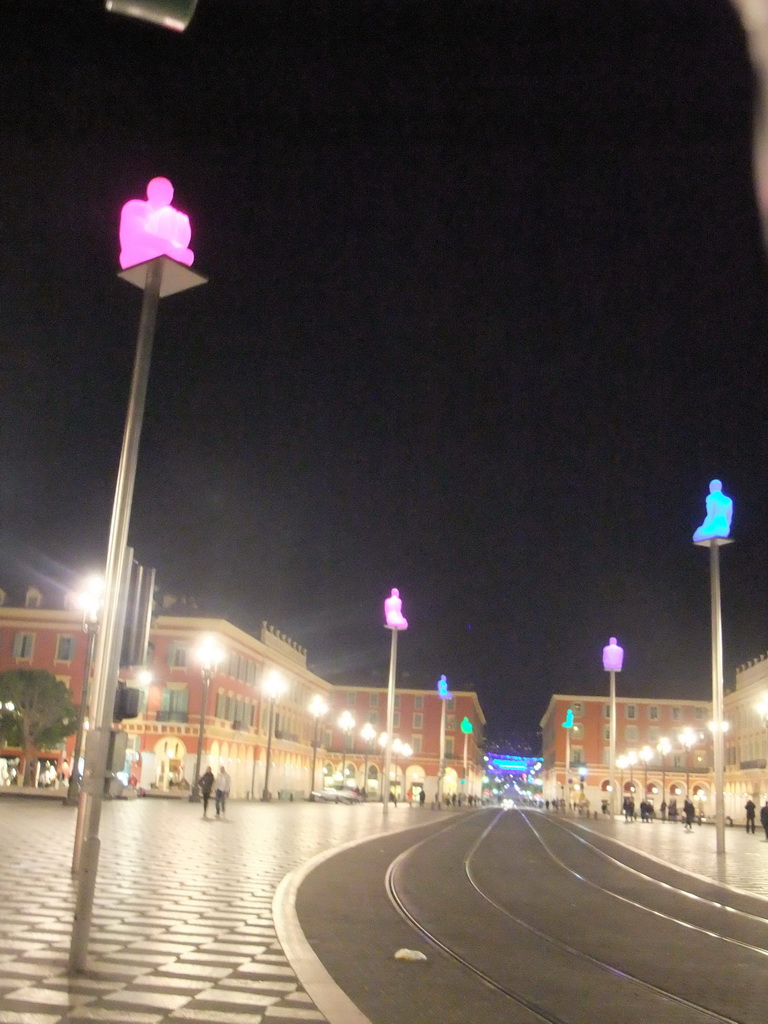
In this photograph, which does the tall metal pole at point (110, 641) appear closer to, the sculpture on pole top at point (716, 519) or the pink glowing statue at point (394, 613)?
the sculpture on pole top at point (716, 519)

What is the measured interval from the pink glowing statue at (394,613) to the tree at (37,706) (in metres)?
16.2

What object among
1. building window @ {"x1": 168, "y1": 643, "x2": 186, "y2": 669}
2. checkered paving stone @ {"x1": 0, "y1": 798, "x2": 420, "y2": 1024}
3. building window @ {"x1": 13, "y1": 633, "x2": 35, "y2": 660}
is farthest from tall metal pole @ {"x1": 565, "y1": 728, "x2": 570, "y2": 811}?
checkered paving stone @ {"x1": 0, "y1": 798, "x2": 420, "y2": 1024}

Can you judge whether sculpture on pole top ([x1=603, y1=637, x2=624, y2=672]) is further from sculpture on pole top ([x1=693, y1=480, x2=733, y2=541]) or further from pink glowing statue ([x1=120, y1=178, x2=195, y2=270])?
pink glowing statue ([x1=120, y1=178, x2=195, y2=270])

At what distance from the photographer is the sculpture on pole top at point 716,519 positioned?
90.8 feet

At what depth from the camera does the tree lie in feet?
153

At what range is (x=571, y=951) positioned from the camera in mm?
9852

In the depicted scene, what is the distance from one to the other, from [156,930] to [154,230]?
654 cm

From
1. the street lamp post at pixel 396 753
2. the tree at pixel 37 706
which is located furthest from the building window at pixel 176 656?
the street lamp post at pixel 396 753

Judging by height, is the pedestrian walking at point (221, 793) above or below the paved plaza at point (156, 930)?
Answer: above

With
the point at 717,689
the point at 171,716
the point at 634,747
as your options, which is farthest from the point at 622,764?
the point at 717,689

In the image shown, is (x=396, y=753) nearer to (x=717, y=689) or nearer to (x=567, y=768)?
(x=567, y=768)

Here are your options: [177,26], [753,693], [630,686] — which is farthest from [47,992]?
[630,686]

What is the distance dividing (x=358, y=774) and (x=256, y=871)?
8764 centimetres

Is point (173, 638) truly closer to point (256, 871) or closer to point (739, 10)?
point (256, 871)
